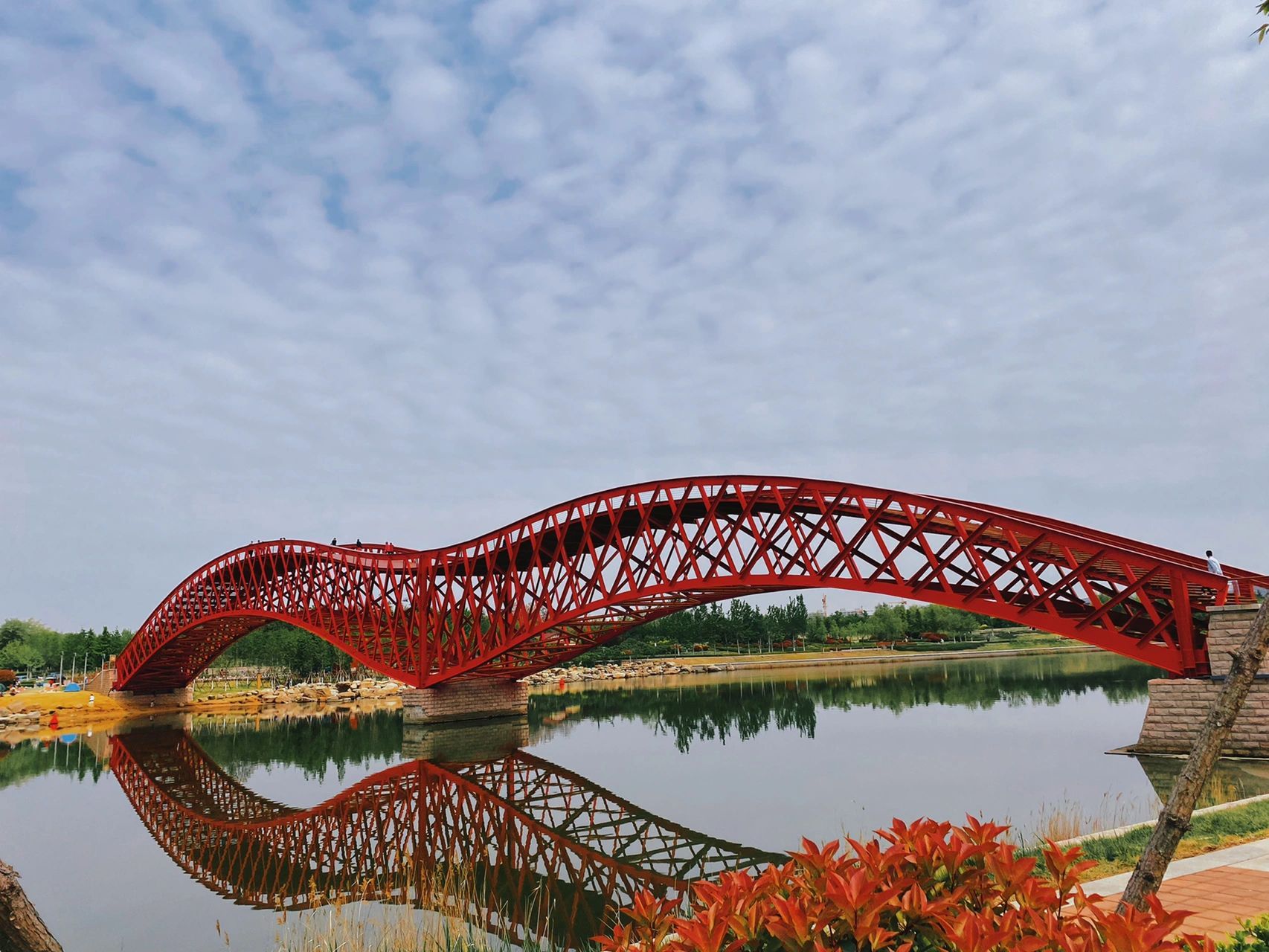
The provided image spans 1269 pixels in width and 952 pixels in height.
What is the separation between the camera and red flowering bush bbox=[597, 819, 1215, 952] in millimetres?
3801

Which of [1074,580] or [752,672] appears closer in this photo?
[1074,580]

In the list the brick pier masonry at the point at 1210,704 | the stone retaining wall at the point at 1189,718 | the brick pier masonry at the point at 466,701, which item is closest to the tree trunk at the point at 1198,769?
the brick pier masonry at the point at 1210,704

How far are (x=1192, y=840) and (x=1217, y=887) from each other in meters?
2.64

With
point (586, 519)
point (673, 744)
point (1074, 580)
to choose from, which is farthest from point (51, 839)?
point (1074, 580)

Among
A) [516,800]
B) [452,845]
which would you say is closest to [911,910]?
[452,845]

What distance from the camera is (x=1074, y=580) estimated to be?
25.0 metres

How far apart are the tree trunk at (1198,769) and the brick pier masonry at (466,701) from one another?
45454mm

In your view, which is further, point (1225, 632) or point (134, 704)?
point (134, 704)

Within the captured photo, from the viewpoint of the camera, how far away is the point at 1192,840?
10688mm

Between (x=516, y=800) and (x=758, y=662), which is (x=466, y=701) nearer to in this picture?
(x=516, y=800)

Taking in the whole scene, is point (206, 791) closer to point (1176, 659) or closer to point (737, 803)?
point (737, 803)

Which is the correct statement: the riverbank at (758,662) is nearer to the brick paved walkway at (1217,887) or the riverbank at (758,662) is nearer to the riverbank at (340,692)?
the riverbank at (340,692)

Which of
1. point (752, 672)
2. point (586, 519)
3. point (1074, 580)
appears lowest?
point (752, 672)

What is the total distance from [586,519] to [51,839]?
78.3ft
